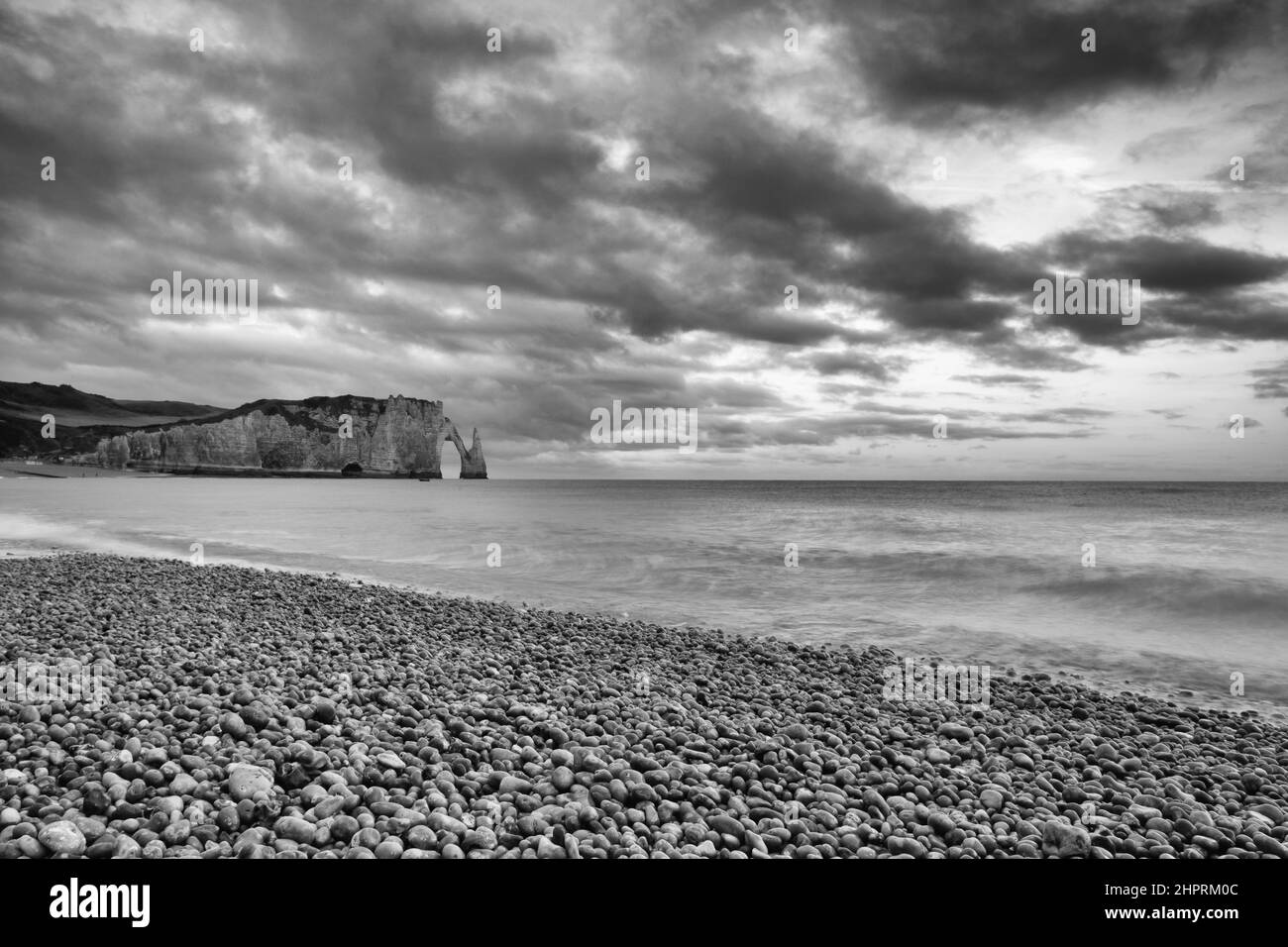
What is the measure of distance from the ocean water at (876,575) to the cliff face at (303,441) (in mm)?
102011

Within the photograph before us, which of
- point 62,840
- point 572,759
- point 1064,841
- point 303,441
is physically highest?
point 303,441

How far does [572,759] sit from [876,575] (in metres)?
17.4

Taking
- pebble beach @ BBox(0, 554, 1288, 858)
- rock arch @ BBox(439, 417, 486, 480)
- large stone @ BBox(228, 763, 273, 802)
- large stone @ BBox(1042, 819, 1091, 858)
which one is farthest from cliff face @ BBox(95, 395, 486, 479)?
large stone @ BBox(1042, 819, 1091, 858)

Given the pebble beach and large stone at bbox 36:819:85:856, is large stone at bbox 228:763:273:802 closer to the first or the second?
the pebble beach

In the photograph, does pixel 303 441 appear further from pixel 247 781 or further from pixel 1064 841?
pixel 1064 841

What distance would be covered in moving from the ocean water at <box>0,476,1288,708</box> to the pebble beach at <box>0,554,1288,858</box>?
309 cm

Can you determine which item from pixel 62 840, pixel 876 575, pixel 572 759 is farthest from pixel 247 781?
pixel 876 575

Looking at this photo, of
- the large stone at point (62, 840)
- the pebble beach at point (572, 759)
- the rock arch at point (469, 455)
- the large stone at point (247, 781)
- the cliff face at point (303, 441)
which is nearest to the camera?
the large stone at point (62, 840)

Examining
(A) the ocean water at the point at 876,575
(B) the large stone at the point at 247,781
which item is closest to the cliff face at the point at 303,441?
(A) the ocean water at the point at 876,575

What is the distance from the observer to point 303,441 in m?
150

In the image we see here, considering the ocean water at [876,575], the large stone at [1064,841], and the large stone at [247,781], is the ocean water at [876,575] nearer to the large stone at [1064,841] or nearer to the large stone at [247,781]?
the large stone at [1064,841]

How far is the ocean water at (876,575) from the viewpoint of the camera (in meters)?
12.2

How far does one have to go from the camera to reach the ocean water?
1220cm
